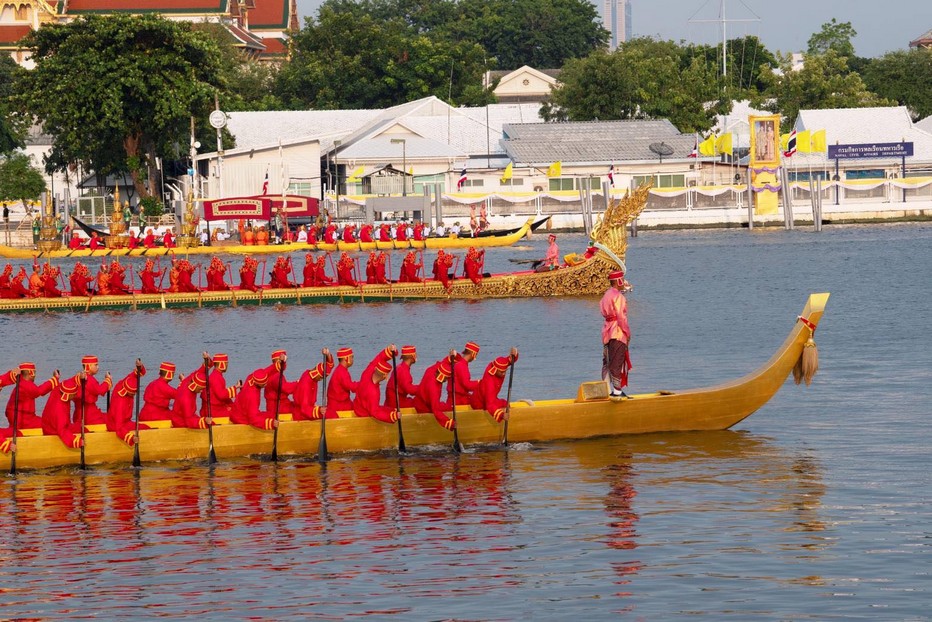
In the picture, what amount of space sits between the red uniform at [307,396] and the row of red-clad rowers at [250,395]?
15 mm

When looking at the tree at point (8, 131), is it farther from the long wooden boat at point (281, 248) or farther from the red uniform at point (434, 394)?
the red uniform at point (434, 394)

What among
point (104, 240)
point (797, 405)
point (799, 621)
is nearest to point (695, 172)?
point (104, 240)

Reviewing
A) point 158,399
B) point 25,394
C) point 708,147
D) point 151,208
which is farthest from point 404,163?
point 25,394

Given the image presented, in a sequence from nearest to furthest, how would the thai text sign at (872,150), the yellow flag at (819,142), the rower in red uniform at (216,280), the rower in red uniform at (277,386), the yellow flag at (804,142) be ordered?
the rower in red uniform at (277,386) → the rower in red uniform at (216,280) → the yellow flag at (819,142) → the yellow flag at (804,142) → the thai text sign at (872,150)

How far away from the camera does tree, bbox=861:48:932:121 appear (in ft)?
357

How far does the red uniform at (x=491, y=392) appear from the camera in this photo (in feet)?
68.4

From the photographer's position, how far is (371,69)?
344 feet

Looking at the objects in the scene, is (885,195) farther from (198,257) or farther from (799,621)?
(799,621)

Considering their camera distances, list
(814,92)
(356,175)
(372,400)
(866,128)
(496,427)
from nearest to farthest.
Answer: (372,400)
(496,427)
(356,175)
(866,128)
(814,92)

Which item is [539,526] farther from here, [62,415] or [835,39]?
[835,39]

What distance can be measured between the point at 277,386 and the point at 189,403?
131 cm

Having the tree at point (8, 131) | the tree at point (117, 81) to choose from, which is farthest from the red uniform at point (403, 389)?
the tree at point (8, 131)

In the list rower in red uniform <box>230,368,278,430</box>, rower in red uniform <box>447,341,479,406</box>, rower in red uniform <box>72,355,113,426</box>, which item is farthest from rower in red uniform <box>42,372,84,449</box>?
rower in red uniform <box>447,341,479,406</box>

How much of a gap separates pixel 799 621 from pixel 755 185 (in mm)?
67406
